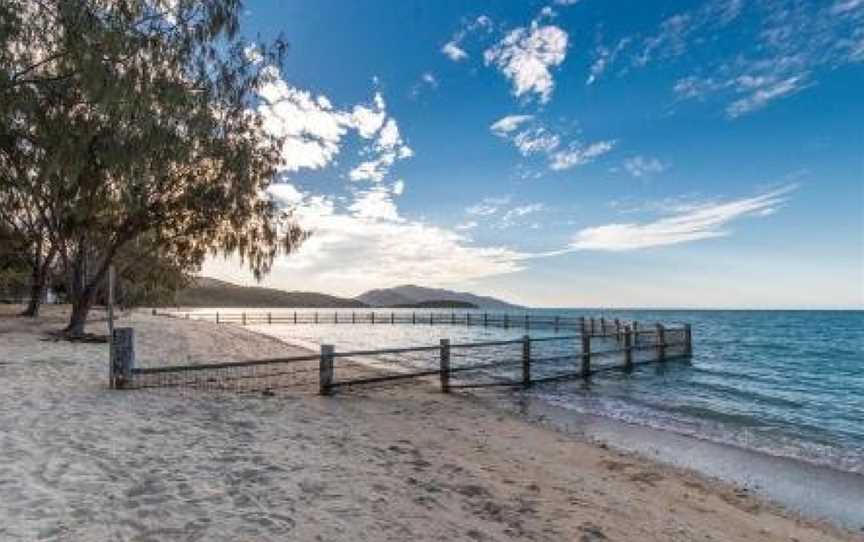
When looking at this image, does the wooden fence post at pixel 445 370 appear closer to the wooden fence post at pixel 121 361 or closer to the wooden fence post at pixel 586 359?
the wooden fence post at pixel 586 359

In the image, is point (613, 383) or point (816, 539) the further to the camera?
point (613, 383)

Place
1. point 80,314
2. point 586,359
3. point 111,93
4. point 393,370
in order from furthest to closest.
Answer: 1. point 80,314
2. point 393,370
3. point 586,359
4. point 111,93

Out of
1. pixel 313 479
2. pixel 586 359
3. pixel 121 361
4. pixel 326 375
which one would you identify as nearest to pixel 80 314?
pixel 121 361

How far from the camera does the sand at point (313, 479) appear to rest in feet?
19.0

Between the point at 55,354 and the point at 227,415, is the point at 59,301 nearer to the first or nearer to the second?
the point at 55,354

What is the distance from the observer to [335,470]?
307 inches

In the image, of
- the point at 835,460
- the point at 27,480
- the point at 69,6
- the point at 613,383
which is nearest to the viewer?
the point at 27,480

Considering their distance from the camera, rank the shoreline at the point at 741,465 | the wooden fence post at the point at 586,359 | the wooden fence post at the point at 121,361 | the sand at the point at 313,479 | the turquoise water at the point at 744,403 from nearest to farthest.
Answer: the sand at the point at 313,479
the shoreline at the point at 741,465
the wooden fence post at the point at 121,361
the turquoise water at the point at 744,403
the wooden fence post at the point at 586,359

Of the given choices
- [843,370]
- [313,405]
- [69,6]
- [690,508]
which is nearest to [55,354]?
[313,405]

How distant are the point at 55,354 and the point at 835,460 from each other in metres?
19.2

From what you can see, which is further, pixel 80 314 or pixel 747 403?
pixel 80 314

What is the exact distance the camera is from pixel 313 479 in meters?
7.28

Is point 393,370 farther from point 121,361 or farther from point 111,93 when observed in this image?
point 111,93

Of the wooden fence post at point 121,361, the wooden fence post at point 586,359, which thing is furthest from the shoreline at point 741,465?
the wooden fence post at point 121,361
